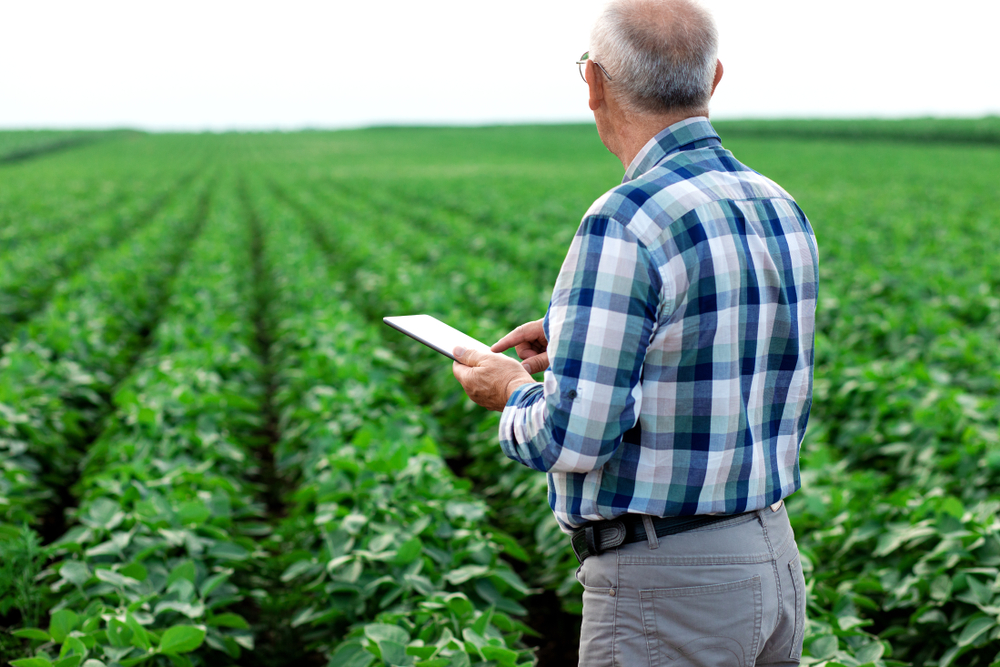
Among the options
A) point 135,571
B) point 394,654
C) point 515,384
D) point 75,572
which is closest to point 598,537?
point 515,384

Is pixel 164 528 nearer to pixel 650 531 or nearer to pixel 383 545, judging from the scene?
pixel 383 545

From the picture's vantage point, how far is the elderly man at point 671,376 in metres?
1.33

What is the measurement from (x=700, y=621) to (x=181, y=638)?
5.65ft

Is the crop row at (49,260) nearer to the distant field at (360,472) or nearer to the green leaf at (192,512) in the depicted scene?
the distant field at (360,472)

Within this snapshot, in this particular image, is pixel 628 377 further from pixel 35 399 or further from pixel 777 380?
pixel 35 399

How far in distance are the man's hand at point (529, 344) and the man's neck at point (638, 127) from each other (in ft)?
1.36

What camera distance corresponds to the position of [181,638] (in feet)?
8.09

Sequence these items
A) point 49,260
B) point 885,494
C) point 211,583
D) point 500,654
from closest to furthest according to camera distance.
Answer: point 500,654 → point 211,583 → point 885,494 → point 49,260

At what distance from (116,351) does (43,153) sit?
55.1 metres

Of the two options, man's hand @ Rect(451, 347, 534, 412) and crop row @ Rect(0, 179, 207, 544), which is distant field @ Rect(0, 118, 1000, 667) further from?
man's hand @ Rect(451, 347, 534, 412)

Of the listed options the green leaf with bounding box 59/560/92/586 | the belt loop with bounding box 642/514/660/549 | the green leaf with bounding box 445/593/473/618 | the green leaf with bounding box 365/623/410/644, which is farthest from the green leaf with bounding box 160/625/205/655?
the belt loop with bounding box 642/514/660/549

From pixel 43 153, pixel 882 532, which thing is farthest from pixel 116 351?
pixel 43 153

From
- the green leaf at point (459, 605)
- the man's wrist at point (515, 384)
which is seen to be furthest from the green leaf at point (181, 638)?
the man's wrist at point (515, 384)

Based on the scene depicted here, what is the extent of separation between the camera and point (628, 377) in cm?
133
